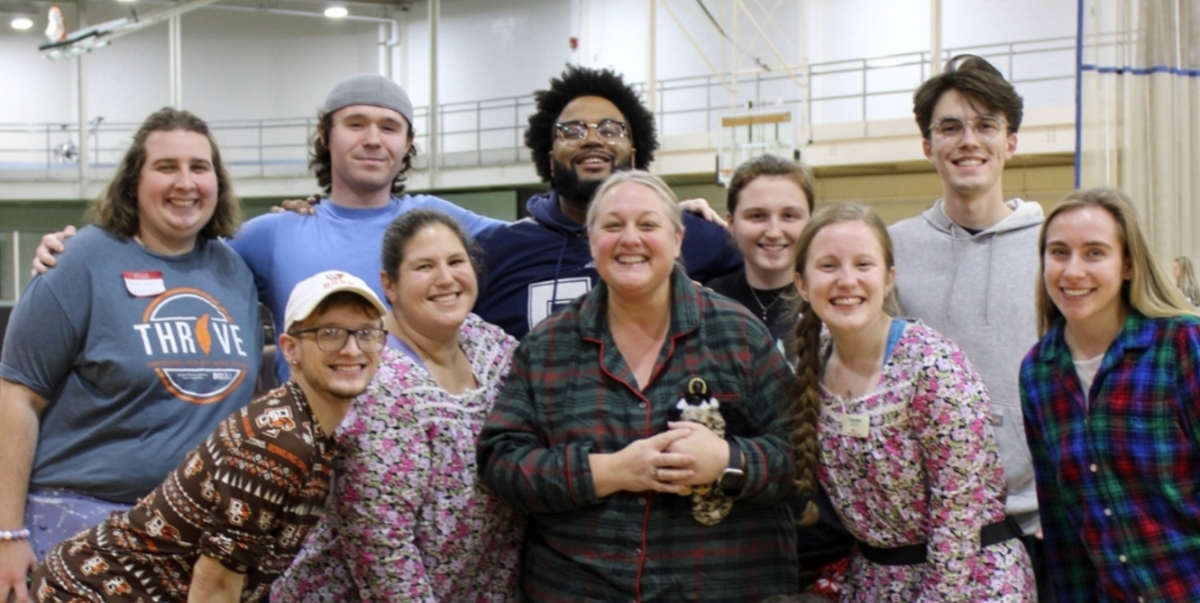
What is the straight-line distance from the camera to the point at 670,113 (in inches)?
587

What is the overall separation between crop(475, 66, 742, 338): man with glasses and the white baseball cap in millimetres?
952

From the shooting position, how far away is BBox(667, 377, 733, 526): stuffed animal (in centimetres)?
245

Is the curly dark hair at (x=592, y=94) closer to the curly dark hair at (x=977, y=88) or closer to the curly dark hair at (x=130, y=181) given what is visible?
the curly dark hair at (x=977, y=88)

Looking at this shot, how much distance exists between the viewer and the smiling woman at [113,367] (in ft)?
9.19

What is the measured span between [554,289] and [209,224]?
110 cm

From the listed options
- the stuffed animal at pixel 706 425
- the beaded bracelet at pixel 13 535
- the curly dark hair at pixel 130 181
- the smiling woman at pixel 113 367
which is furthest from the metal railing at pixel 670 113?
the stuffed animal at pixel 706 425

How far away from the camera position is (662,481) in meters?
2.36

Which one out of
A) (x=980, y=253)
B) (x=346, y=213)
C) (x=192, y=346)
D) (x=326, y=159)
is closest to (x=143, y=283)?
(x=192, y=346)

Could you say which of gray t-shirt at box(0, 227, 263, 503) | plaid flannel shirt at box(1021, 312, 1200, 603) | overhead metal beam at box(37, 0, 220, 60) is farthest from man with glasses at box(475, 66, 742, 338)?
overhead metal beam at box(37, 0, 220, 60)

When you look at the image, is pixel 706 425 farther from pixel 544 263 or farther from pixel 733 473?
pixel 544 263

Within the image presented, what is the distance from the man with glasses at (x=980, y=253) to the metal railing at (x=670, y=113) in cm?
980

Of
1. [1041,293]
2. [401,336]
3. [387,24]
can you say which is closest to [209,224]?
[401,336]

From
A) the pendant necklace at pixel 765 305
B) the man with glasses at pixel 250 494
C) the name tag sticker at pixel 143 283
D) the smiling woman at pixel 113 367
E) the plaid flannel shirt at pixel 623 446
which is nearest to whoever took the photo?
the man with glasses at pixel 250 494

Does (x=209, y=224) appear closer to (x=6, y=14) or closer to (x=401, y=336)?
(x=401, y=336)
